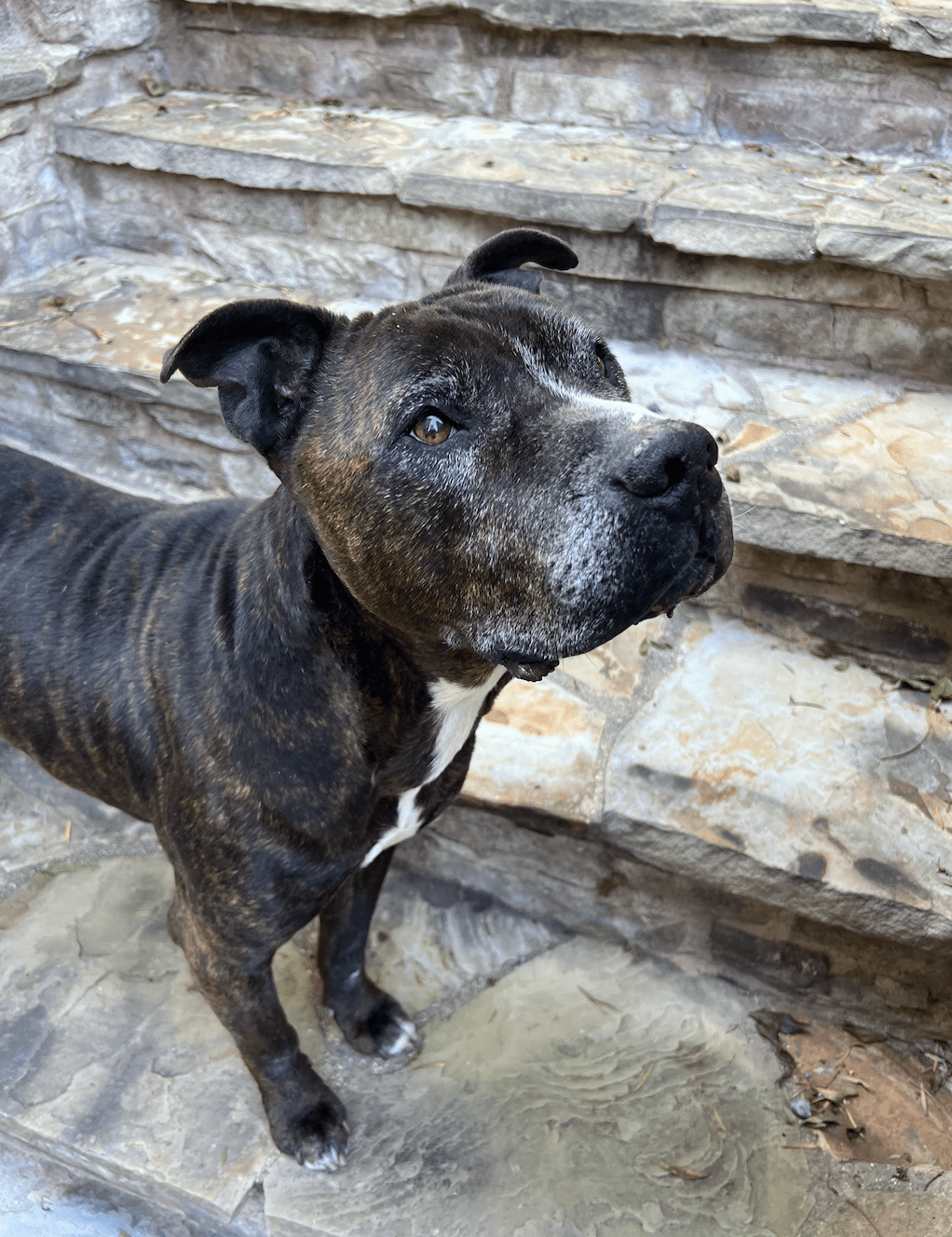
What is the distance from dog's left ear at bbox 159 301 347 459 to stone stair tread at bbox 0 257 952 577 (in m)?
0.91

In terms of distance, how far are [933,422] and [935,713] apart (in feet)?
2.97

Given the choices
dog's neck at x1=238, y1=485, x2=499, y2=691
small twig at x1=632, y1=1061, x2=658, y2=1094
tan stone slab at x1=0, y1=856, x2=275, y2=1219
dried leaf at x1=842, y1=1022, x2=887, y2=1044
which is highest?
dog's neck at x1=238, y1=485, x2=499, y2=691

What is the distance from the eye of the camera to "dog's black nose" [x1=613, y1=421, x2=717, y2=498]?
62.0 inches

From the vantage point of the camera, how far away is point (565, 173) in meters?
3.58

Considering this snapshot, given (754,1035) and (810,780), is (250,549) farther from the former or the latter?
(754,1035)

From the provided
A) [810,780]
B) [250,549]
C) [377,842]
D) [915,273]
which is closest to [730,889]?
[810,780]

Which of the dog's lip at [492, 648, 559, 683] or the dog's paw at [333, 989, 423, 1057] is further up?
the dog's lip at [492, 648, 559, 683]

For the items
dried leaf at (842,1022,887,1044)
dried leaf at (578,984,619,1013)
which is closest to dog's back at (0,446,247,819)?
dried leaf at (578,984,619,1013)

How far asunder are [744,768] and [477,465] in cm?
145

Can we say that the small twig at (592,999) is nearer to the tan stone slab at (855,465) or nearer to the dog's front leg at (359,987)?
the dog's front leg at (359,987)

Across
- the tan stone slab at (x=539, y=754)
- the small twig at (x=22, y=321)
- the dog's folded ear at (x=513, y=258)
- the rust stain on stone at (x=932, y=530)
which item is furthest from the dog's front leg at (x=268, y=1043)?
the small twig at (x=22, y=321)

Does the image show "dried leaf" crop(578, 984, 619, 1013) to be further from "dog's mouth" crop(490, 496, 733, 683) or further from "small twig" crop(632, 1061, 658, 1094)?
"dog's mouth" crop(490, 496, 733, 683)

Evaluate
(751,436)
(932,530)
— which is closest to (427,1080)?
(932,530)

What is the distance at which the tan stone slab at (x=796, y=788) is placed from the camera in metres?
2.54
